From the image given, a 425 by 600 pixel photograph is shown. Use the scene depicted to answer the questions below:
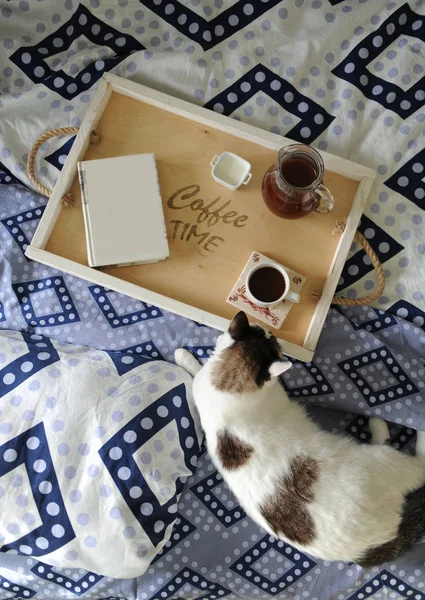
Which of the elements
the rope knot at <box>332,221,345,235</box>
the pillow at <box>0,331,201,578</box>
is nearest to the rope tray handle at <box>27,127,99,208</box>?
the pillow at <box>0,331,201,578</box>

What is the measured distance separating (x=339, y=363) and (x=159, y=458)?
18.0 inches

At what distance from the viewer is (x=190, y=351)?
120 cm

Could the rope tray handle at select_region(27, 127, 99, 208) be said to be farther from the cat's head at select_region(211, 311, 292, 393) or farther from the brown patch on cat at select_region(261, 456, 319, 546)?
the brown patch on cat at select_region(261, 456, 319, 546)

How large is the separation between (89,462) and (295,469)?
1.35 ft

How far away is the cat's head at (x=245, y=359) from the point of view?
1.03 metres

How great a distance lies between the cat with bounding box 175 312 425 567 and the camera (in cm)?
98

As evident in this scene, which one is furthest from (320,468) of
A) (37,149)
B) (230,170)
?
(37,149)

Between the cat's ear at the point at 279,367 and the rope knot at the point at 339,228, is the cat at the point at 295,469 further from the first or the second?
the rope knot at the point at 339,228

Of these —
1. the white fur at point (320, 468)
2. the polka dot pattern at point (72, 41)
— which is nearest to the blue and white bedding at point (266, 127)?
the polka dot pattern at point (72, 41)

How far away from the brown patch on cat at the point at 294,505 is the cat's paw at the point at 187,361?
0.30 metres

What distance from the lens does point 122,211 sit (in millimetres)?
1165

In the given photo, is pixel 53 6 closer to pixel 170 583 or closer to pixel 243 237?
pixel 243 237

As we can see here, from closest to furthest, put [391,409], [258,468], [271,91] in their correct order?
[258,468]
[391,409]
[271,91]

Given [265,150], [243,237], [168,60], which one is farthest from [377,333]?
[168,60]
